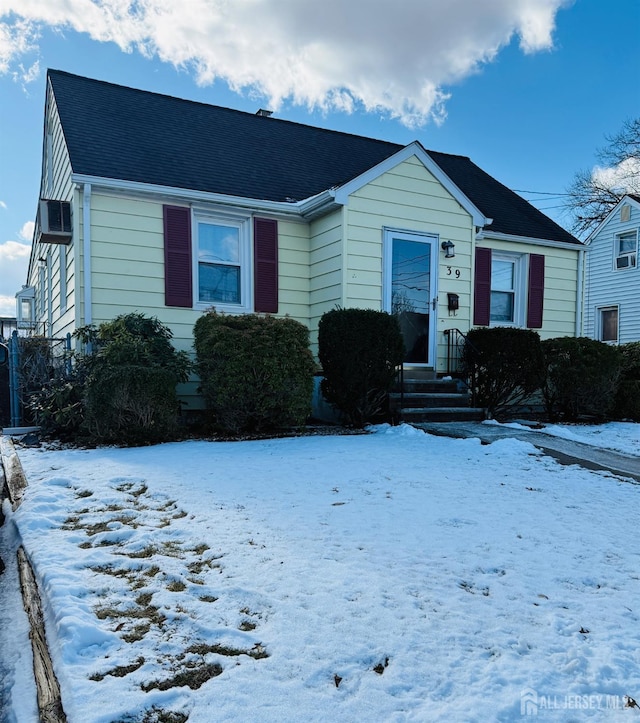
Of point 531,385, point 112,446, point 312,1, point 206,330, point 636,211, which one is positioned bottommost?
point 112,446

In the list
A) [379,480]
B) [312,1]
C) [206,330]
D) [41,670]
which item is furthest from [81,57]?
[41,670]

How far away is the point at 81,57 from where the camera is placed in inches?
351

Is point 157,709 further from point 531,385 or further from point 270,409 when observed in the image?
point 531,385

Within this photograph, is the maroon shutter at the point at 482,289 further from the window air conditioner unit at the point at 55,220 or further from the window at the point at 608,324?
the window at the point at 608,324

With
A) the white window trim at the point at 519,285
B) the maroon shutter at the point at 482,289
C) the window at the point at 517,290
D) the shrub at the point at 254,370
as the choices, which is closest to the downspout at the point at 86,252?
the shrub at the point at 254,370

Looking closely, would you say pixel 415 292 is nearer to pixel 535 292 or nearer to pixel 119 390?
pixel 535 292

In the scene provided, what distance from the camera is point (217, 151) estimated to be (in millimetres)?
8109

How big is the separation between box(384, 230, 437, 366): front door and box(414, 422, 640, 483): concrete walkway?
160 centimetres

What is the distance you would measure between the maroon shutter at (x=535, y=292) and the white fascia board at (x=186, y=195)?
180 inches

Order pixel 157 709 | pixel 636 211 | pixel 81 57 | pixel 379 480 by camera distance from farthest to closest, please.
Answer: pixel 636 211 → pixel 81 57 → pixel 379 480 → pixel 157 709

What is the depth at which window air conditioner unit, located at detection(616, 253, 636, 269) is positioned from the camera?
51.2 ft

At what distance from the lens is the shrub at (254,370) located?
5.57 metres

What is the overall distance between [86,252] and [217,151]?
3062mm

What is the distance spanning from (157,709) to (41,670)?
1.60 ft
